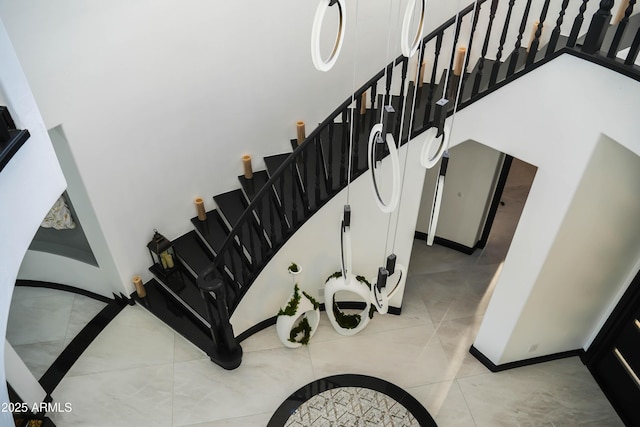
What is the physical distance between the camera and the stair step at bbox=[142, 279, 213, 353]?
580 cm

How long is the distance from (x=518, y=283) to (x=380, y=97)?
2602 millimetres

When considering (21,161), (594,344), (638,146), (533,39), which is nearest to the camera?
(21,161)

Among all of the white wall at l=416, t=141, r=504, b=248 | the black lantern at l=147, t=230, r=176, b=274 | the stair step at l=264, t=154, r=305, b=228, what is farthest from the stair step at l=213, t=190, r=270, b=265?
the white wall at l=416, t=141, r=504, b=248

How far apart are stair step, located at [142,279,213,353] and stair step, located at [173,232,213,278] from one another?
477 millimetres

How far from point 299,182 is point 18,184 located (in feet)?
10.6

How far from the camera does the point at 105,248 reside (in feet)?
18.6

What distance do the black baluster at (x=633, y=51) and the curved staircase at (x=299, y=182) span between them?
0.35 meters

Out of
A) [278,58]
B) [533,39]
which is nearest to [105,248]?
[278,58]

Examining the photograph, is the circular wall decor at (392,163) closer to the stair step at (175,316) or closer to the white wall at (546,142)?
the white wall at (546,142)

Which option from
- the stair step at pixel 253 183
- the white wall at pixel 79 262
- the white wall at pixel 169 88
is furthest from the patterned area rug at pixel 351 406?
the white wall at pixel 79 262

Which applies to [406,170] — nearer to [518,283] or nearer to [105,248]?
[518,283]

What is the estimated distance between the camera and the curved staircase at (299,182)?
4285 mm

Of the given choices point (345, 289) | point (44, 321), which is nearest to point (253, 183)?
point (345, 289)

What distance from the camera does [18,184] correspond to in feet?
9.18
